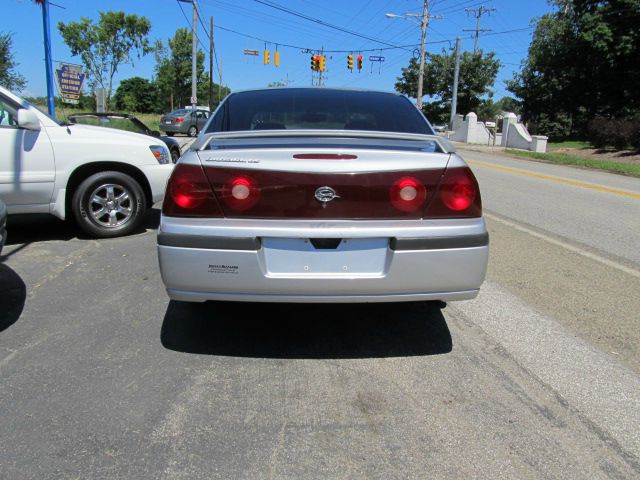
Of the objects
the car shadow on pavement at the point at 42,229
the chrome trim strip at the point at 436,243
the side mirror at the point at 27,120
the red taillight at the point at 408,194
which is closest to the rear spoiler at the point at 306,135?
the red taillight at the point at 408,194

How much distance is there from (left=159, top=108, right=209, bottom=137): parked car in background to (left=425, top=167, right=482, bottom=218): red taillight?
26.6 m

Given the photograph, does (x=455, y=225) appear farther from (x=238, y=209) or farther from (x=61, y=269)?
(x=61, y=269)

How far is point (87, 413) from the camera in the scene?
2.77m

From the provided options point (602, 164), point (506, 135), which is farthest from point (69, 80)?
point (506, 135)

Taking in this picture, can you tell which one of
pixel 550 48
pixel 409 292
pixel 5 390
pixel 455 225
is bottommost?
pixel 5 390

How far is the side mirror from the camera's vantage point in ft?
17.4

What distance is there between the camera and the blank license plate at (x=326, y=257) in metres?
3.07

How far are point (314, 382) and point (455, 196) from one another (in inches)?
53.0

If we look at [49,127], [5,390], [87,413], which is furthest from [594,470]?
[49,127]

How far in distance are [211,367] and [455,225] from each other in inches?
66.0

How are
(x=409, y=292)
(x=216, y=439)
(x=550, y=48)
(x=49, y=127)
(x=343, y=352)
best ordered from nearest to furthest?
(x=216, y=439), (x=409, y=292), (x=343, y=352), (x=49, y=127), (x=550, y=48)

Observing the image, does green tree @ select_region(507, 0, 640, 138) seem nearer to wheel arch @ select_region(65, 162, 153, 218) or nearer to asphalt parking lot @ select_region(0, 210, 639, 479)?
wheel arch @ select_region(65, 162, 153, 218)

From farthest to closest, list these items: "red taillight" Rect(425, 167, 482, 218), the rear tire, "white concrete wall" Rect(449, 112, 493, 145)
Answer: "white concrete wall" Rect(449, 112, 493, 145), the rear tire, "red taillight" Rect(425, 167, 482, 218)

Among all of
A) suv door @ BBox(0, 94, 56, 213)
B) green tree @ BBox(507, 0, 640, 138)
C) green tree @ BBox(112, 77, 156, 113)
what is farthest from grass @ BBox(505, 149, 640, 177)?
green tree @ BBox(112, 77, 156, 113)
